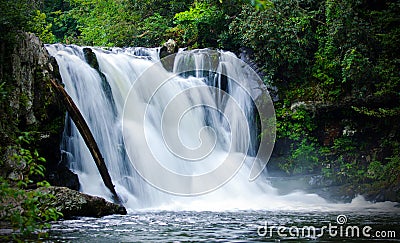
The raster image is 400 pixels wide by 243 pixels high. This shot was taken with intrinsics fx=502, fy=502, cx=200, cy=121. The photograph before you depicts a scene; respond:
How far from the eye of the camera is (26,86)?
10.5 meters

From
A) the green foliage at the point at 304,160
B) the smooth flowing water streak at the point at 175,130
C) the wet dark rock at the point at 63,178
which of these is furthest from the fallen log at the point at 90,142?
the green foliage at the point at 304,160

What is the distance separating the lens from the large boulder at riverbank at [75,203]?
8.61 m

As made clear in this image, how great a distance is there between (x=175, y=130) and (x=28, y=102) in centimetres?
499

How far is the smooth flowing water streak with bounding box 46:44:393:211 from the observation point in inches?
476

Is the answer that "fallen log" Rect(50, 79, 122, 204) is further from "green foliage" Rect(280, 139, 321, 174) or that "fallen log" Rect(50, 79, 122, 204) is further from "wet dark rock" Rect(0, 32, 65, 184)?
"green foliage" Rect(280, 139, 321, 174)

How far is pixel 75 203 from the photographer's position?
8742 mm

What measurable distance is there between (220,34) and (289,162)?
5091mm

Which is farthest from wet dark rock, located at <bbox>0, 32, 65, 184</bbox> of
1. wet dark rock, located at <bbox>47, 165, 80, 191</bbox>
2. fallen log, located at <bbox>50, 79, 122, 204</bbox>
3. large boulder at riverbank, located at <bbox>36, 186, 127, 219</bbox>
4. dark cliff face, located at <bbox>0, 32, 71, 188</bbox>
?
large boulder at riverbank, located at <bbox>36, 186, 127, 219</bbox>

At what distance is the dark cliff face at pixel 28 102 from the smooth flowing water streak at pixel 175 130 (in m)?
0.62

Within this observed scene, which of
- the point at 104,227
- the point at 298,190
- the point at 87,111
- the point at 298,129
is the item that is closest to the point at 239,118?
the point at 298,129

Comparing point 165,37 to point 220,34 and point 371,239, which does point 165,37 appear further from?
point 371,239

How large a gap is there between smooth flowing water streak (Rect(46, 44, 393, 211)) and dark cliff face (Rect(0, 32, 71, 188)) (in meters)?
0.62

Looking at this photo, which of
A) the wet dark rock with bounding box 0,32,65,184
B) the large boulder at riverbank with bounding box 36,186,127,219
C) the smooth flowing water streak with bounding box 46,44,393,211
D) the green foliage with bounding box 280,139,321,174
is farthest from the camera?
the green foliage with bounding box 280,139,321,174

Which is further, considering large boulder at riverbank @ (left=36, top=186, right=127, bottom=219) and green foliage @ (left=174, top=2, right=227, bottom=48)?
green foliage @ (left=174, top=2, right=227, bottom=48)
